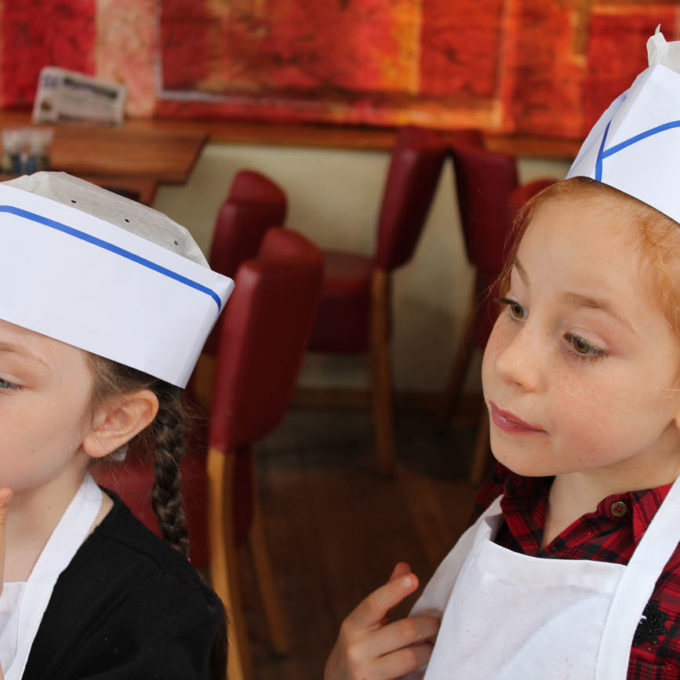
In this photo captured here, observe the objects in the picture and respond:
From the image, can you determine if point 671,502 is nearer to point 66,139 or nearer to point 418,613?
point 418,613

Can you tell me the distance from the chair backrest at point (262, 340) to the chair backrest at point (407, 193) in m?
1.05

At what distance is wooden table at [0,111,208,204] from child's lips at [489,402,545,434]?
1775 millimetres

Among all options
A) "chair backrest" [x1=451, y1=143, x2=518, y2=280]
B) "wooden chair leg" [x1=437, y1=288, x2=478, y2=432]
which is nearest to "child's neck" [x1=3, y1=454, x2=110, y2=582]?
"chair backrest" [x1=451, y1=143, x2=518, y2=280]

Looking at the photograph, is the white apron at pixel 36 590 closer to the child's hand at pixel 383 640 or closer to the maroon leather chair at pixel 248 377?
the child's hand at pixel 383 640

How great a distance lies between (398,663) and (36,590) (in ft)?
1.25

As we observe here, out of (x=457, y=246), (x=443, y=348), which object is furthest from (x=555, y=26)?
(x=443, y=348)

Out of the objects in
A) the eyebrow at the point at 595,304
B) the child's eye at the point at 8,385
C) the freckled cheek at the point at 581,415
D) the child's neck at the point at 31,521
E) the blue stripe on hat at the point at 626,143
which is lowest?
the child's neck at the point at 31,521

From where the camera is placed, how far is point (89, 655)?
1075mm

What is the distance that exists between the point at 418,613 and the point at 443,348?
2924 mm

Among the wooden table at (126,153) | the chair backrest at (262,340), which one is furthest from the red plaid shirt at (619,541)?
the wooden table at (126,153)

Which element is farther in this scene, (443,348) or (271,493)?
(443,348)

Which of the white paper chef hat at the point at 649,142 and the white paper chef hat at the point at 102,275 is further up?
the white paper chef hat at the point at 649,142

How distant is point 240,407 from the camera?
1.98 m

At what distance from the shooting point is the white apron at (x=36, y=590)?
108cm
